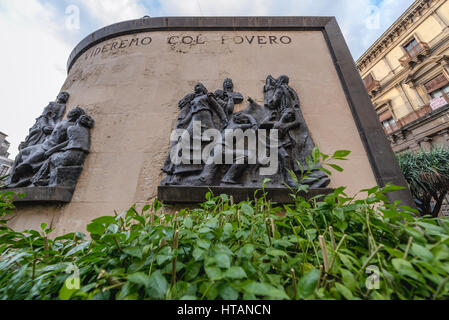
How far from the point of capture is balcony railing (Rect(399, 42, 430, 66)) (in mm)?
13320

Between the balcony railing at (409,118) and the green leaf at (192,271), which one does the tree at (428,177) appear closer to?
the green leaf at (192,271)

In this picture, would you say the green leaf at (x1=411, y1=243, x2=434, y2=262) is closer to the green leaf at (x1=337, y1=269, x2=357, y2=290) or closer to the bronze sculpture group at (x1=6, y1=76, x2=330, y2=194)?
the green leaf at (x1=337, y1=269, x2=357, y2=290)

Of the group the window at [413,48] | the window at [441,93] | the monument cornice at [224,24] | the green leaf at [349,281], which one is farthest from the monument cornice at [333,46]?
the window at [413,48]

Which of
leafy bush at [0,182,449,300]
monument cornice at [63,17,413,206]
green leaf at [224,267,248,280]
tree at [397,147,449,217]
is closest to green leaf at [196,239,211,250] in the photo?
leafy bush at [0,182,449,300]

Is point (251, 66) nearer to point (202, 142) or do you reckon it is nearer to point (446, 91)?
point (202, 142)

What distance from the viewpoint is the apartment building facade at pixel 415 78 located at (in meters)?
12.2

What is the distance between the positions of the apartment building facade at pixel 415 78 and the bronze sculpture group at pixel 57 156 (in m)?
17.5

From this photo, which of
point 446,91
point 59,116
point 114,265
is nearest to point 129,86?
point 59,116

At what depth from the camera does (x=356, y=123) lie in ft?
9.99

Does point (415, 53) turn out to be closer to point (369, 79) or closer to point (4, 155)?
Answer: point (369, 79)

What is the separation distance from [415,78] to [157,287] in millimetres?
21174

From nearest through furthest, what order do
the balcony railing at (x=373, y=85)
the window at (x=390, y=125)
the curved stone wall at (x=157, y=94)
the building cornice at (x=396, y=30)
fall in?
the curved stone wall at (x=157, y=94) < the building cornice at (x=396, y=30) < the window at (x=390, y=125) < the balcony railing at (x=373, y=85)

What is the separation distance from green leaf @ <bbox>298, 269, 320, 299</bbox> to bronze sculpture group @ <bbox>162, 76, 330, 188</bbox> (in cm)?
183
